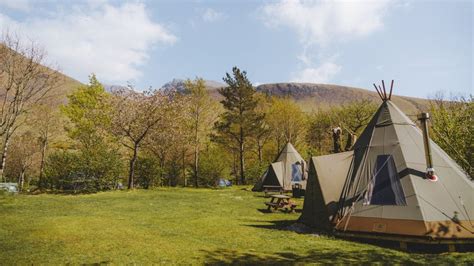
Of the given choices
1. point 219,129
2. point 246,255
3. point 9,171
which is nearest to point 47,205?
point 246,255

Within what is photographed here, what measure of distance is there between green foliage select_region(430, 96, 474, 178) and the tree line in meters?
0.06

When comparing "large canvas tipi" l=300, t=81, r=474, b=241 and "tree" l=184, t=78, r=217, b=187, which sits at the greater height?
"tree" l=184, t=78, r=217, b=187

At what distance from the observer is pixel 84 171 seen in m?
29.0

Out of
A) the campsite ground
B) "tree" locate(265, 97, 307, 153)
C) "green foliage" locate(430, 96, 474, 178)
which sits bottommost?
the campsite ground

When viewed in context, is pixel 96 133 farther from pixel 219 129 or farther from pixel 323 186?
pixel 323 186

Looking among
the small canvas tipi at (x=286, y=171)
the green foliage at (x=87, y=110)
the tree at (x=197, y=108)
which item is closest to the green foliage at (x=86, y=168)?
the green foliage at (x=87, y=110)

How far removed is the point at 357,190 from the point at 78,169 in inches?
984

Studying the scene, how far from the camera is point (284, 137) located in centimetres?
5369

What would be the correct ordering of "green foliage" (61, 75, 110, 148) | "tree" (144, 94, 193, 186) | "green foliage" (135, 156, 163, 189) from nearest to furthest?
"tree" (144, 94, 193, 186), "green foliage" (135, 156, 163, 189), "green foliage" (61, 75, 110, 148)

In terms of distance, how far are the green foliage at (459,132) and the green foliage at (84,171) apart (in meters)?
26.1

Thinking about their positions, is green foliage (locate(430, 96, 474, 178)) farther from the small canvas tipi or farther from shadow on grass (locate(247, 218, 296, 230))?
the small canvas tipi

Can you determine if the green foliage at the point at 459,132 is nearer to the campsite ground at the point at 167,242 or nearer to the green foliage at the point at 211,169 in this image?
the campsite ground at the point at 167,242

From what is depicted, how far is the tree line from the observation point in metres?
24.8

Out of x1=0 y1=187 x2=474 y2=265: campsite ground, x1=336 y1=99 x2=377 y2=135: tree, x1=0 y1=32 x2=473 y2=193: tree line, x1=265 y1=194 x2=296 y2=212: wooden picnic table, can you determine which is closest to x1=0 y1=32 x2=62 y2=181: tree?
x1=0 y1=32 x2=473 y2=193: tree line
